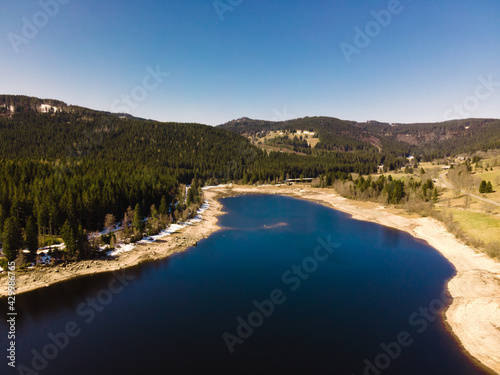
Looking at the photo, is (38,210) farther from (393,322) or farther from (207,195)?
(207,195)

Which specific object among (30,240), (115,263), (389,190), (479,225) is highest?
(389,190)

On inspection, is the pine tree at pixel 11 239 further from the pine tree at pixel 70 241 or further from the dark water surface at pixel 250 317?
the dark water surface at pixel 250 317

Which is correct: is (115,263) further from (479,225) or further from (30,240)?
(479,225)

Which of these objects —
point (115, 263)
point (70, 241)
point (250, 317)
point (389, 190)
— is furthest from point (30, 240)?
point (389, 190)

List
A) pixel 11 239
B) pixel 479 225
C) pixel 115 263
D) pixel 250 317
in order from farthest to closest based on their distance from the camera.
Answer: pixel 479 225 < pixel 115 263 < pixel 11 239 < pixel 250 317

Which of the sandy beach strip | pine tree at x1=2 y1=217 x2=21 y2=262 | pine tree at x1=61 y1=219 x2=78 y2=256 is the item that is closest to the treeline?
the sandy beach strip

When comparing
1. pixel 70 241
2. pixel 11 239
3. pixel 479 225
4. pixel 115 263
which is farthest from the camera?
pixel 479 225

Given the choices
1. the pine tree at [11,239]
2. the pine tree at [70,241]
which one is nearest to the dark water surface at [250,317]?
the pine tree at [70,241]

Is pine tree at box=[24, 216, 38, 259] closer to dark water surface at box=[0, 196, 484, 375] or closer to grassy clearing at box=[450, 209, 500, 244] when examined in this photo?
dark water surface at box=[0, 196, 484, 375]

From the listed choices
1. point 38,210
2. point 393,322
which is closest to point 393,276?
point 393,322
